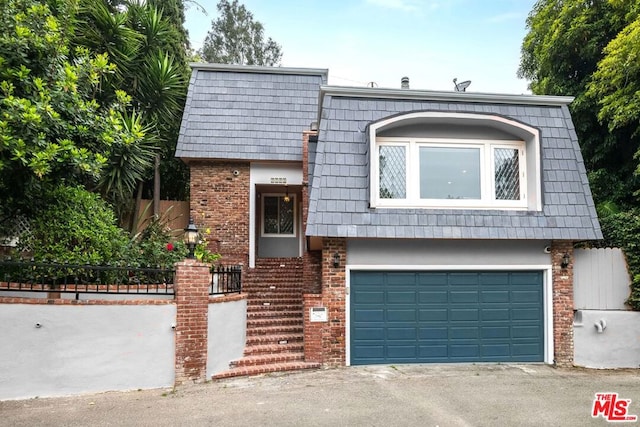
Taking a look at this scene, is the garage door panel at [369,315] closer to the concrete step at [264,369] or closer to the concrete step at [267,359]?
the concrete step at [264,369]

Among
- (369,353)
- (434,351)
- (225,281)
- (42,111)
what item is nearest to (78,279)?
(225,281)

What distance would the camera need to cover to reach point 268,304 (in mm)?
9688

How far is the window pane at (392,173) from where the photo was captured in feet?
27.1

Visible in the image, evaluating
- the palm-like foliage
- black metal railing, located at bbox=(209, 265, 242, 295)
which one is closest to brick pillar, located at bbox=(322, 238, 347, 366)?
black metal railing, located at bbox=(209, 265, 242, 295)

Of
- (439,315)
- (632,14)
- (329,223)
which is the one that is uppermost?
(632,14)

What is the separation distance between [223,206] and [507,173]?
6999 millimetres

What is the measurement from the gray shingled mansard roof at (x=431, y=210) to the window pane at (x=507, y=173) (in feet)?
1.55

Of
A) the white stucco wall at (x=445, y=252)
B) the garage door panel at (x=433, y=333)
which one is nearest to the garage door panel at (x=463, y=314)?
the garage door panel at (x=433, y=333)

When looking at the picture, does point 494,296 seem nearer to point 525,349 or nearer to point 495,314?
point 495,314

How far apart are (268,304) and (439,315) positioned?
12.4ft

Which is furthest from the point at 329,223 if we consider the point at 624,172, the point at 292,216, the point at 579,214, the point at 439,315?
the point at 624,172

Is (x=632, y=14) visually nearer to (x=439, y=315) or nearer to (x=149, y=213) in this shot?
(x=439, y=315)

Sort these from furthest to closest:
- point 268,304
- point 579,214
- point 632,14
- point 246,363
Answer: point 632,14 → point 268,304 → point 579,214 → point 246,363

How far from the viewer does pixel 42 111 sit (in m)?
5.79
